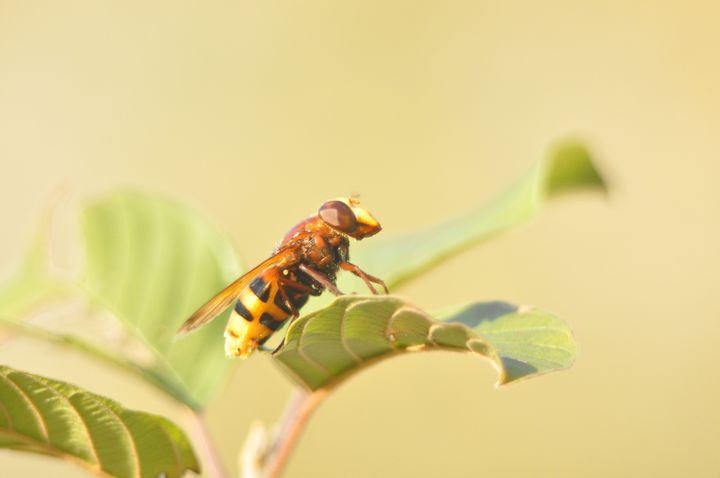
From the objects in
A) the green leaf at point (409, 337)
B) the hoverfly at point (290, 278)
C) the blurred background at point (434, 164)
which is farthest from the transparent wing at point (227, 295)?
the blurred background at point (434, 164)

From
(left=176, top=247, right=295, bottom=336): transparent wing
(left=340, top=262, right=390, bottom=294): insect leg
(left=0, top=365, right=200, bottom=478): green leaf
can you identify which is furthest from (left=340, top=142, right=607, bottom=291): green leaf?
(left=0, top=365, right=200, bottom=478): green leaf

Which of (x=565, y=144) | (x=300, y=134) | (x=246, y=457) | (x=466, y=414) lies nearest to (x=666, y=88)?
(x=300, y=134)

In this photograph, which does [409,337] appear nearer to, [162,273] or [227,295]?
[227,295]

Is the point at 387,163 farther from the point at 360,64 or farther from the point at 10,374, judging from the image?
the point at 10,374

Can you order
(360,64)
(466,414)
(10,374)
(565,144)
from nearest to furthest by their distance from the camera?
(10,374) < (565,144) < (466,414) < (360,64)

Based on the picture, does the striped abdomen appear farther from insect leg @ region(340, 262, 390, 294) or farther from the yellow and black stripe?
insect leg @ region(340, 262, 390, 294)

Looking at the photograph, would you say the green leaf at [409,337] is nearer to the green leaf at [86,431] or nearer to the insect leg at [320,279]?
the green leaf at [86,431]
